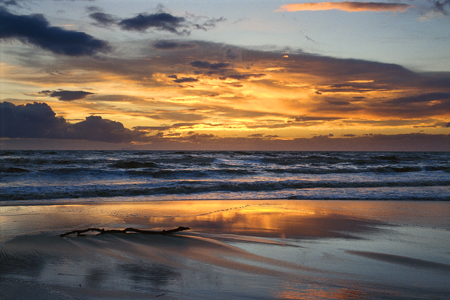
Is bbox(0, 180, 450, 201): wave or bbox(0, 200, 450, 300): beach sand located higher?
bbox(0, 200, 450, 300): beach sand

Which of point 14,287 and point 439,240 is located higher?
point 14,287

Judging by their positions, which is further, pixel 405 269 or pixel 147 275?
pixel 405 269

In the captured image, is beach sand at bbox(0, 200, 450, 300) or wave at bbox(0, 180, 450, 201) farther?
wave at bbox(0, 180, 450, 201)

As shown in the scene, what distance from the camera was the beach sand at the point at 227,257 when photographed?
2.94 meters

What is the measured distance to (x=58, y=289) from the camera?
113 inches

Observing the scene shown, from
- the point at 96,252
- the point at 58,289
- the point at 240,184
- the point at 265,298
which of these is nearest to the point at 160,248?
the point at 96,252

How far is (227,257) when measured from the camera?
4.03 m

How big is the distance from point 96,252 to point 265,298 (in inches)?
103

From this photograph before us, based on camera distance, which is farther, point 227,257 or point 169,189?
point 169,189

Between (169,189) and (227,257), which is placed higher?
(227,257)

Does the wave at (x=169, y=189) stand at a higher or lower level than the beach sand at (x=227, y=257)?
lower

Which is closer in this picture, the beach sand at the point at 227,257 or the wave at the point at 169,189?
the beach sand at the point at 227,257

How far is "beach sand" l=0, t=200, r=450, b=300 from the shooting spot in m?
2.94

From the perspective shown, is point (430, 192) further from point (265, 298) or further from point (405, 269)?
point (265, 298)
